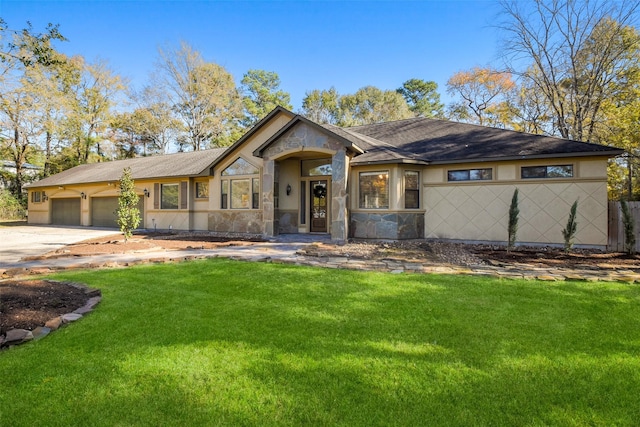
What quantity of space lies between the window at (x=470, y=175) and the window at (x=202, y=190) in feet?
35.9

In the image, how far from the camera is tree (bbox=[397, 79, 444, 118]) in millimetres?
39688

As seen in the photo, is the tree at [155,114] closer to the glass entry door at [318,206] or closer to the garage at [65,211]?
the garage at [65,211]

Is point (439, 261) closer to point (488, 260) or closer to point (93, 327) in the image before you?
point (488, 260)

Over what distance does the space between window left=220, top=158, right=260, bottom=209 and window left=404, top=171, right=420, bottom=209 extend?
6.18 meters

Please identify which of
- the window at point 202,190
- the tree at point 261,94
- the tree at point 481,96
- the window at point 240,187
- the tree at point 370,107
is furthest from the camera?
the tree at point 261,94

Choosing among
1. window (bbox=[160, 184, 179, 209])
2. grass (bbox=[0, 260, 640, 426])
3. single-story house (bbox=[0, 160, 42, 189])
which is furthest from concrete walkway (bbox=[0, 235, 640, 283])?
single-story house (bbox=[0, 160, 42, 189])

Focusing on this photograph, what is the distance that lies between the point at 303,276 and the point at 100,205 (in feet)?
66.8

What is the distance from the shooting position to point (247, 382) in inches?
102

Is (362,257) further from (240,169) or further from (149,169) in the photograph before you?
(149,169)

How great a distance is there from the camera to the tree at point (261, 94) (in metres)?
37.8

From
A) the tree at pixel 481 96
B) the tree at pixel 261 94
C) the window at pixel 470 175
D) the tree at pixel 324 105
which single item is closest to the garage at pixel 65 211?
the tree at pixel 261 94

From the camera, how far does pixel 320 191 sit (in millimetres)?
14047

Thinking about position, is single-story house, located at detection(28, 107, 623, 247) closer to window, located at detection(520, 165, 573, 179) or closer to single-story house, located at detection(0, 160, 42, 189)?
window, located at detection(520, 165, 573, 179)

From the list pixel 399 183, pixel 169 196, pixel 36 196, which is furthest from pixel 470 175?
pixel 36 196
